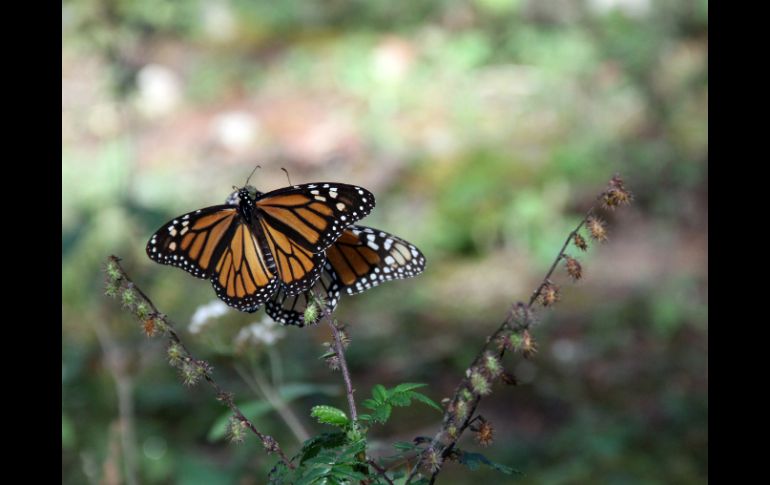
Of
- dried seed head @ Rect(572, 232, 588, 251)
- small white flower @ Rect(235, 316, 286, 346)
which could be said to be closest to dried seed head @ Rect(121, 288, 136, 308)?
dried seed head @ Rect(572, 232, 588, 251)

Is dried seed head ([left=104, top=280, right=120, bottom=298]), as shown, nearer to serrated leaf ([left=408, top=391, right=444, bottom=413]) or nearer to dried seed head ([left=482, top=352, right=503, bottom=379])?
serrated leaf ([left=408, top=391, right=444, bottom=413])

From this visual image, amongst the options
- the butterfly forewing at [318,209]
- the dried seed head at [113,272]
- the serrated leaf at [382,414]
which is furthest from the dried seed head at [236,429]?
the butterfly forewing at [318,209]

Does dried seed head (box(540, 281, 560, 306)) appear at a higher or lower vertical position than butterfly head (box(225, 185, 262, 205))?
lower

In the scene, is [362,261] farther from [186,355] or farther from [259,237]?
[186,355]

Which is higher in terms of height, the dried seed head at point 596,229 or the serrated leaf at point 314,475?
the dried seed head at point 596,229

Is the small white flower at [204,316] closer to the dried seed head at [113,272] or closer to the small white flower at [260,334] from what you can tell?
the small white flower at [260,334]
